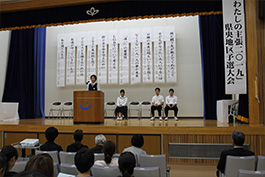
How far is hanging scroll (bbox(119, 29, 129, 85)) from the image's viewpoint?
8.07 metres

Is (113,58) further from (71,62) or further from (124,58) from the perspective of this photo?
(71,62)

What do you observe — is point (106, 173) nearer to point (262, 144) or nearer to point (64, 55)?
point (262, 144)

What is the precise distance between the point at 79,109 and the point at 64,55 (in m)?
4.00

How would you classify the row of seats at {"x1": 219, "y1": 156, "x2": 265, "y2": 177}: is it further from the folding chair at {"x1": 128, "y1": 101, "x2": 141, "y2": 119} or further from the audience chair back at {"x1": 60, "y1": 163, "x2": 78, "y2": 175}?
the folding chair at {"x1": 128, "y1": 101, "x2": 141, "y2": 119}

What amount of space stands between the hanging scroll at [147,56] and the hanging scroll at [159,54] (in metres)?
0.16

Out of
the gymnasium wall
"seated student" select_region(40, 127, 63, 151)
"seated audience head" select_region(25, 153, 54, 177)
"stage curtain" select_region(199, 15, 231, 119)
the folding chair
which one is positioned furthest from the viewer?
the gymnasium wall

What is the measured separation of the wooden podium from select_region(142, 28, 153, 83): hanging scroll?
116 inches

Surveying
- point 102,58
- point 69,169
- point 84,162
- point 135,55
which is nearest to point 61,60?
point 102,58

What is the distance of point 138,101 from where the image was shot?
8062mm

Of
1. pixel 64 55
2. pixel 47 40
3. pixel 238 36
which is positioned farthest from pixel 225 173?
pixel 47 40

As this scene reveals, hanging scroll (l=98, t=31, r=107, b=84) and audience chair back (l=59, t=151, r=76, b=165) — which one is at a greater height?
hanging scroll (l=98, t=31, r=107, b=84)

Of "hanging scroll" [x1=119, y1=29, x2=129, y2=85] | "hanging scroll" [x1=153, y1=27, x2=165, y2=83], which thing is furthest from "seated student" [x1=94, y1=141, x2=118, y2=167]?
"hanging scroll" [x1=119, y1=29, x2=129, y2=85]

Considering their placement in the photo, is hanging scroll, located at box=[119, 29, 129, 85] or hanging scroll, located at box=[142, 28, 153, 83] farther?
hanging scroll, located at box=[119, 29, 129, 85]

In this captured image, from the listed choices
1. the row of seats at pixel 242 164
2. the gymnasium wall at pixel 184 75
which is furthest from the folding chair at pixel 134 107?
the row of seats at pixel 242 164
